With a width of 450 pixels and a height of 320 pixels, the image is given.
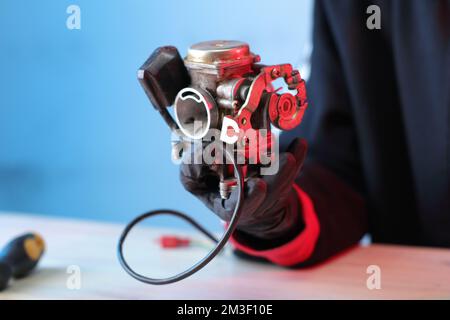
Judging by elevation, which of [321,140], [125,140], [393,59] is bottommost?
[125,140]

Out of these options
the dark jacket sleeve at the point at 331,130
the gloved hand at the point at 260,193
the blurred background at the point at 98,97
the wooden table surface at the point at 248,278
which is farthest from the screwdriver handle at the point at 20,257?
the blurred background at the point at 98,97

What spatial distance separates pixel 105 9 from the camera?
118cm

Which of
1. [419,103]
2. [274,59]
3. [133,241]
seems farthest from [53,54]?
[419,103]

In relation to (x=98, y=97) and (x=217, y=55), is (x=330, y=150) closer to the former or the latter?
(x=217, y=55)

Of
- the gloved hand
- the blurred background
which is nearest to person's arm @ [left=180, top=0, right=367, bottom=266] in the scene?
the gloved hand

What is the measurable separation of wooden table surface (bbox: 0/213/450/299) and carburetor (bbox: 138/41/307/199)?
144 millimetres

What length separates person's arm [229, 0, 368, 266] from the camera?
0.76 m

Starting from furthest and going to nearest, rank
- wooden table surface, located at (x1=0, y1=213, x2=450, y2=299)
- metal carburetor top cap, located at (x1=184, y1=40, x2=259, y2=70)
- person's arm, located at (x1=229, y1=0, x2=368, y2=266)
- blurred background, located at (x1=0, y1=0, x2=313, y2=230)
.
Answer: blurred background, located at (x1=0, y1=0, x2=313, y2=230) < person's arm, located at (x1=229, y1=0, x2=368, y2=266) < wooden table surface, located at (x1=0, y1=213, x2=450, y2=299) < metal carburetor top cap, located at (x1=184, y1=40, x2=259, y2=70)

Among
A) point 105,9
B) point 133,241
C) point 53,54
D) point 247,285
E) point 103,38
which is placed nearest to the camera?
point 247,285

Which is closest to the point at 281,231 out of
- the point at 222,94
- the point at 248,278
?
the point at 248,278

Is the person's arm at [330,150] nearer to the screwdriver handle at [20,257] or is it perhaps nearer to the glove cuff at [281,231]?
the glove cuff at [281,231]

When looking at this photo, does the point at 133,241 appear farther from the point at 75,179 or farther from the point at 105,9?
the point at 75,179

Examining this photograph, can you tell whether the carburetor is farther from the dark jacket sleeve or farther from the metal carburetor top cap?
the dark jacket sleeve
